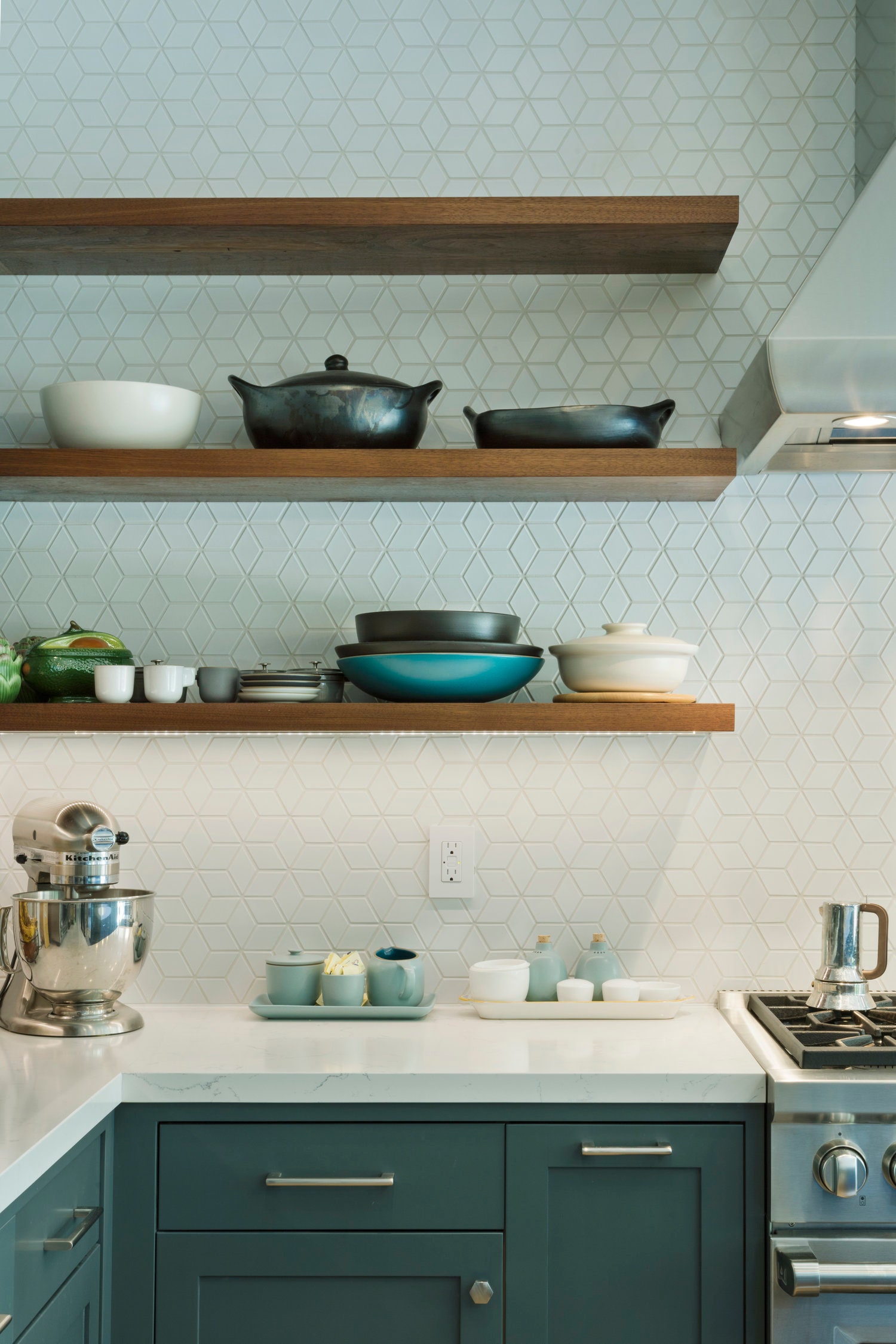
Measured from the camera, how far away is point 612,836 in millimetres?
2291

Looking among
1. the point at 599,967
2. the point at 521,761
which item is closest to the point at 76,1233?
the point at 599,967

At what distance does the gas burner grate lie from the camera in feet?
5.71

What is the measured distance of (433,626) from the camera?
80.5 inches

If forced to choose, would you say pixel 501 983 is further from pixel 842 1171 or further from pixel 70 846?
pixel 70 846

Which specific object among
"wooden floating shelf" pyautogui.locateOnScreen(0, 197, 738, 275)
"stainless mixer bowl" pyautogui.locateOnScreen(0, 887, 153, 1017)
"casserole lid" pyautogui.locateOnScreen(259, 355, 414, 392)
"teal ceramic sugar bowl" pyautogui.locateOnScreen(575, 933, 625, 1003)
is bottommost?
"teal ceramic sugar bowl" pyautogui.locateOnScreen(575, 933, 625, 1003)

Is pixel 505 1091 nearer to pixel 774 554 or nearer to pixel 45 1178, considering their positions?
pixel 45 1178

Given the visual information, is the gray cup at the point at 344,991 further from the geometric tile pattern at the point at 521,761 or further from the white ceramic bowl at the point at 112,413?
the white ceramic bowl at the point at 112,413

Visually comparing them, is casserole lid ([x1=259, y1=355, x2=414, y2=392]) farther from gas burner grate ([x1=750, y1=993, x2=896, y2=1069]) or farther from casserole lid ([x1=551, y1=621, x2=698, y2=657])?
gas burner grate ([x1=750, y1=993, x2=896, y2=1069])

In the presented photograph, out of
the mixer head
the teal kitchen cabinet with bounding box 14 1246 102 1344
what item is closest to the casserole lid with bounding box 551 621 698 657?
the mixer head

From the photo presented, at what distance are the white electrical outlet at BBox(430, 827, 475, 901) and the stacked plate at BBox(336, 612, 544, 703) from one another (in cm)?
34

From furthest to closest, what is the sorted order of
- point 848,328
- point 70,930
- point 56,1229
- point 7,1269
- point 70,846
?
1. point 70,846
2. point 70,930
3. point 848,328
4. point 56,1229
5. point 7,1269

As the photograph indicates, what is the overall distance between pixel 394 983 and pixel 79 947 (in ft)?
1.86

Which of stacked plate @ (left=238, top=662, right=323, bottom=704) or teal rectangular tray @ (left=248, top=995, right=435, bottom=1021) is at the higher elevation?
stacked plate @ (left=238, top=662, right=323, bottom=704)

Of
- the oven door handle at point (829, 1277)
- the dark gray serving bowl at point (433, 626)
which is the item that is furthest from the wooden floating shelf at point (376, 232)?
the oven door handle at point (829, 1277)
